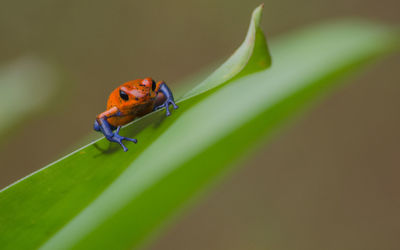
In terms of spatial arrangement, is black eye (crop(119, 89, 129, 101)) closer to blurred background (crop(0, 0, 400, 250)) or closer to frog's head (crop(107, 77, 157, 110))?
frog's head (crop(107, 77, 157, 110))

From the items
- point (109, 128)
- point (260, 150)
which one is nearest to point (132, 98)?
point (109, 128)

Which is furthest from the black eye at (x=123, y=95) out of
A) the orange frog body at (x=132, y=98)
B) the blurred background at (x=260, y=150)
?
the blurred background at (x=260, y=150)

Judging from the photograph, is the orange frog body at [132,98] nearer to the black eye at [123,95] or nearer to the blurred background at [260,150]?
the black eye at [123,95]

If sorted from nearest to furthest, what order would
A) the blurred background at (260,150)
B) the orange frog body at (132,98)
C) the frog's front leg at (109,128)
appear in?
the frog's front leg at (109,128), the orange frog body at (132,98), the blurred background at (260,150)

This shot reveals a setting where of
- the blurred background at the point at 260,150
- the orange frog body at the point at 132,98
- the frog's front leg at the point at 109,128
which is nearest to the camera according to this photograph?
the frog's front leg at the point at 109,128

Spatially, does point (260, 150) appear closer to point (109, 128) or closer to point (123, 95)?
point (123, 95)

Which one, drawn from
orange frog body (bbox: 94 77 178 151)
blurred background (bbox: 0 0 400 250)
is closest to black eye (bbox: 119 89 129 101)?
orange frog body (bbox: 94 77 178 151)

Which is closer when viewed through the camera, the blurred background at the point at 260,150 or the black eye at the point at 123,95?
the black eye at the point at 123,95

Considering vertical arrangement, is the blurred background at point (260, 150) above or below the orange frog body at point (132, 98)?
below

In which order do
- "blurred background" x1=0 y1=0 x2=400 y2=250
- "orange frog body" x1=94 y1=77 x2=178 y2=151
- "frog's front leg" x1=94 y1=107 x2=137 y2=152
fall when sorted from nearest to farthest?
"frog's front leg" x1=94 y1=107 x2=137 y2=152, "orange frog body" x1=94 y1=77 x2=178 y2=151, "blurred background" x1=0 y1=0 x2=400 y2=250
